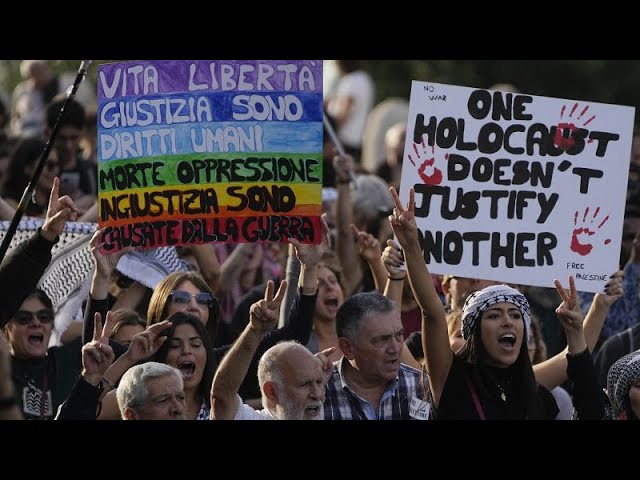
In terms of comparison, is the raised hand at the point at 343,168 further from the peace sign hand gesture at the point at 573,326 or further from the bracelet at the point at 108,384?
the bracelet at the point at 108,384

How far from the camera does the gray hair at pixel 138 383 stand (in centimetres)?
683

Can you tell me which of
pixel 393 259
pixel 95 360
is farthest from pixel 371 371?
pixel 95 360

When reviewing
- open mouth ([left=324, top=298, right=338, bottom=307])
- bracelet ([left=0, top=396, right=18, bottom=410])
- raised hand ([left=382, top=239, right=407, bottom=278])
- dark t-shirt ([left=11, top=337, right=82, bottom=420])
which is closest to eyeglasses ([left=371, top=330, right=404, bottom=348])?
raised hand ([left=382, top=239, right=407, bottom=278])

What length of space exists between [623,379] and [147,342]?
195 cm

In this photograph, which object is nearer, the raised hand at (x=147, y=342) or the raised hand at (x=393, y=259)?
the raised hand at (x=147, y=342)

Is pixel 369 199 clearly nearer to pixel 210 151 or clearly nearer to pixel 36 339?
pixel 210 151

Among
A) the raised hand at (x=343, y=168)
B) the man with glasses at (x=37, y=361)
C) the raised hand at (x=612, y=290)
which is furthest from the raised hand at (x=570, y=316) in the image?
the raised hand at (x=343, y=168)

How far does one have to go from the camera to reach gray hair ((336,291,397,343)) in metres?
7.65

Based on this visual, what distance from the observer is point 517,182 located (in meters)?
8.35

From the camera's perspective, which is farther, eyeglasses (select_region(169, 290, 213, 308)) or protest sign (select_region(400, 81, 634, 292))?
protest sign (select_region(400, 81, 634, 292))

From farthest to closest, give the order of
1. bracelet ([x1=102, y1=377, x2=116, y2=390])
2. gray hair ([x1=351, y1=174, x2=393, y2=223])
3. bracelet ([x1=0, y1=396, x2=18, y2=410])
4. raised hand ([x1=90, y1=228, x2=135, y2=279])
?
gray hair ([x1=351, y1=174, x2=393, y2=223]) < raised hand ([x1=90, y1=228, x2=135, y2=279]) < bracelet ([x1=102, y1=377, x2=116, y2=390]) < bracelet ([x1=0, y1=396, x2=18, y2=410])

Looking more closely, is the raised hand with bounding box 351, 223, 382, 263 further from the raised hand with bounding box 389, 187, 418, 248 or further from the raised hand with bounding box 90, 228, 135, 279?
the raised hand with bounding box 90, 228, 135, 279

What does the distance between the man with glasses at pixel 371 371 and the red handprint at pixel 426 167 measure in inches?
32.5
